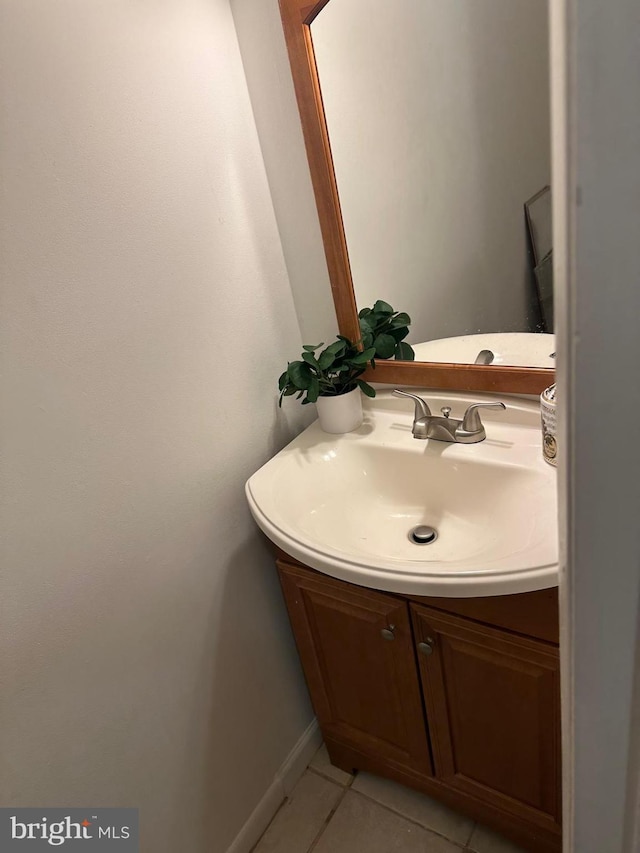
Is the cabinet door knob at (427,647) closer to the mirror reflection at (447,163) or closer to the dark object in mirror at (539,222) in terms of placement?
the mirror reflection at (447,163)

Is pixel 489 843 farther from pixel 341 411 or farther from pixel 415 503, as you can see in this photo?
pixel 341 411

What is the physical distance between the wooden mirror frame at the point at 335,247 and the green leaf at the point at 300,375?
0.16m

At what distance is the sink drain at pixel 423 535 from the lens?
3.70 ft

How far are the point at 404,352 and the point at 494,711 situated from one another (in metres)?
0.76

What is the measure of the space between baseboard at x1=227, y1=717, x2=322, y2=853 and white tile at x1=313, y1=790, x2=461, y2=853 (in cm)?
14

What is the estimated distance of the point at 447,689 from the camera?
43.6 inches

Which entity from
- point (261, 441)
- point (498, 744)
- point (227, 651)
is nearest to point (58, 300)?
point (261, 441)

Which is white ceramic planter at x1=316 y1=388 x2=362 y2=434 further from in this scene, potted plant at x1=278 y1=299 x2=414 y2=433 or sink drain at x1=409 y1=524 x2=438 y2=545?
sink drain at x1=409 y1=524 x2=438 y2=545

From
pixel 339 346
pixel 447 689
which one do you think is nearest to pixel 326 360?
pixel 339 346

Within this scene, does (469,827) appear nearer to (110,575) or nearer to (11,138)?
(110,575)

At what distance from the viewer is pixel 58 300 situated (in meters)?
0.87

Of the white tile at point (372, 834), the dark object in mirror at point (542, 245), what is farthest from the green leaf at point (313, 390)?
the white tile at point (372, 834)

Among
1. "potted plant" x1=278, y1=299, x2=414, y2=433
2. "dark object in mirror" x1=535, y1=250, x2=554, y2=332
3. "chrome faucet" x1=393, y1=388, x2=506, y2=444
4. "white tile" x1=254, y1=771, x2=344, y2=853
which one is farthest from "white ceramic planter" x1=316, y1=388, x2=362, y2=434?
"white tile" x1=254, y1=771, x2=344, y2=853

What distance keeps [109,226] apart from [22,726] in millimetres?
830
